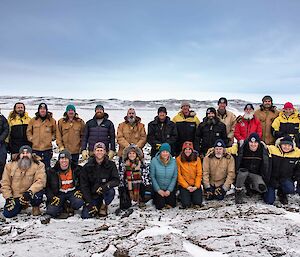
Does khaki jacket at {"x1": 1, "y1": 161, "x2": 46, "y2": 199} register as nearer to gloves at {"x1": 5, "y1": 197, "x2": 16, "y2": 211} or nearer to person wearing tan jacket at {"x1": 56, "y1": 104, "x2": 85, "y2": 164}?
gloves at {"x1": 5, "y1": 197, "x2": 16, "y2": 211}

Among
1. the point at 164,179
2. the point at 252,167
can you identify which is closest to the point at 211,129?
the point at 252,167

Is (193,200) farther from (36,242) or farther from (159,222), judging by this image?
(36,242)

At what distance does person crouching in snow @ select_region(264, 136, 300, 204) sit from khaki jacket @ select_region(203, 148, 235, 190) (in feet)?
2.41

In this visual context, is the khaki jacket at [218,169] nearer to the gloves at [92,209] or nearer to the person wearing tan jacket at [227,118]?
the person wearing tan jacket at [227,118]

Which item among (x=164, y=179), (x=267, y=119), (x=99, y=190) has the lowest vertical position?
(x=99, y=190)

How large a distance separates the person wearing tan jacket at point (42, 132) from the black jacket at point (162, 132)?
2.09m

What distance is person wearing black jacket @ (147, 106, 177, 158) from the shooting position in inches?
271

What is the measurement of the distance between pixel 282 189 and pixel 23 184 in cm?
462

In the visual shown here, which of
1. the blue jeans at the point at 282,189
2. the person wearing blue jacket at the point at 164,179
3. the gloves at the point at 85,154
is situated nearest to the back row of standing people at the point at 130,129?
the gloves at the point at 85,154

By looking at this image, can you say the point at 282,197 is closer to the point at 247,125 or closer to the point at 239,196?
the point at 239,196

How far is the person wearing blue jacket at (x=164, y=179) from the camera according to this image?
5.94 metres

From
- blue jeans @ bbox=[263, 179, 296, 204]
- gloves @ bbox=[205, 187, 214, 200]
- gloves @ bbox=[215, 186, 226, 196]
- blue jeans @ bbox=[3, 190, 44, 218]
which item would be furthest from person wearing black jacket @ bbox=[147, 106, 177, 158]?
blue jeans @ bbox=[3, 190, 44, 218]

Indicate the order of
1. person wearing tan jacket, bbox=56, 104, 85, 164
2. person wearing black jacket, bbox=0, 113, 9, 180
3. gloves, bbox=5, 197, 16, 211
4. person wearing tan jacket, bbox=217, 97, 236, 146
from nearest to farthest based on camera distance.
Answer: gloves, bbox=5, 197, 16, 211 → person wearing black jacket, bbox=0, 113, 9, 180 → person wearing tan jacket, bbox=56, 104, 85, 164 → person wearing tan jacket, bbox=217, 97, 236, 146

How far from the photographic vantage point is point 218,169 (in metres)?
6.32
